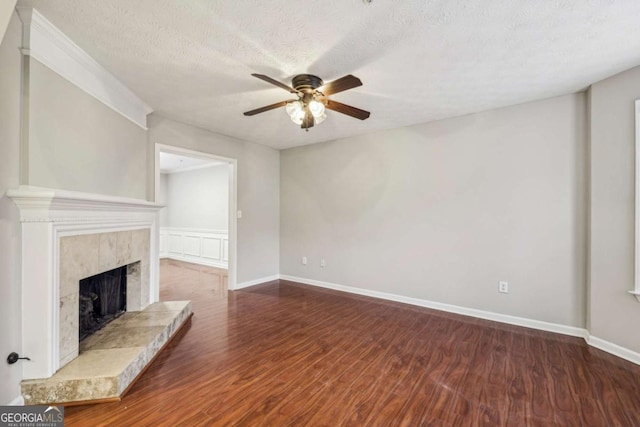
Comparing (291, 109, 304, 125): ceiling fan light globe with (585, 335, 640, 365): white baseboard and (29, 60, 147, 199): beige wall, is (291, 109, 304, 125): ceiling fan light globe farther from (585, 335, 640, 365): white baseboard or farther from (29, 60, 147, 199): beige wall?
(585, 335, 640, 365): white baseboard

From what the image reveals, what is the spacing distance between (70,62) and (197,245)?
210 inches

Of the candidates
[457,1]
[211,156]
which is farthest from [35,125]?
[457,1]

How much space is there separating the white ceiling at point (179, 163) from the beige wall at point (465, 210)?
292 centimetres

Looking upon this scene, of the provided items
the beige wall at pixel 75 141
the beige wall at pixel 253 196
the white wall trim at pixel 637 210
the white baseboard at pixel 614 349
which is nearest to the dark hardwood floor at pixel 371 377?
the white baseboard at pixel 614 349

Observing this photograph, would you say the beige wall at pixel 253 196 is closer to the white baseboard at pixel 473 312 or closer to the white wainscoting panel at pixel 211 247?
the white baseboard at pixel 473 312

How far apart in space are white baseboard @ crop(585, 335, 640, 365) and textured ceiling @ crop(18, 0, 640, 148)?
243cm

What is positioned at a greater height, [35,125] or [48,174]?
[35,125]

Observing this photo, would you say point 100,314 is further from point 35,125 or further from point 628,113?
point 628,113

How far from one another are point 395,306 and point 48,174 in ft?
12.5

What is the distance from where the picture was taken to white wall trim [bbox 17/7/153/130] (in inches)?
68.9

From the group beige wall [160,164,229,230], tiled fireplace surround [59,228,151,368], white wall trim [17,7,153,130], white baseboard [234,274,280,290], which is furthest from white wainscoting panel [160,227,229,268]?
A: white wall trim [17,7,153,130]

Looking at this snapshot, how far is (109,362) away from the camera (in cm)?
197

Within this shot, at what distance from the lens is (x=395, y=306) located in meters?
3.76

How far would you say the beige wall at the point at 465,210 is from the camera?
289 centimetres
